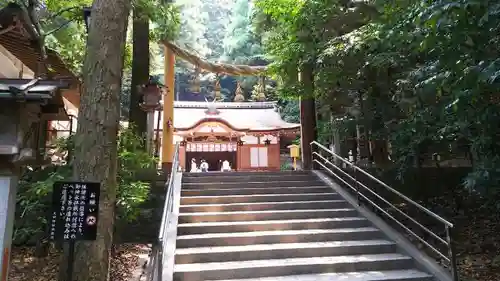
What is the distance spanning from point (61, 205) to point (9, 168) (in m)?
1.07

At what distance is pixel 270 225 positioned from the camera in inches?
255

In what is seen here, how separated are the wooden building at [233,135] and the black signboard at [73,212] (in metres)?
14.3

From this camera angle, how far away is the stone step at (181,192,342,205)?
23.7ft

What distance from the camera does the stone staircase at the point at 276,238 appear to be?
5219 millimetres

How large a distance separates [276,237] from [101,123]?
351cm

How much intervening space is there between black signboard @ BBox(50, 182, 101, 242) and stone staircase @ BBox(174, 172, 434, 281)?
69.3 inches

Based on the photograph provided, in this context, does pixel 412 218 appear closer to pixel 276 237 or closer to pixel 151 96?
pixel 276 237

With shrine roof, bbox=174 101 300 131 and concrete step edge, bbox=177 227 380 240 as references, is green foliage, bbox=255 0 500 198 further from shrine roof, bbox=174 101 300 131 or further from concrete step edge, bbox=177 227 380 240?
shrine roof, bbox=174 101 300 131

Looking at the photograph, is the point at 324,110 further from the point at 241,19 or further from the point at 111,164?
the point at 241,19

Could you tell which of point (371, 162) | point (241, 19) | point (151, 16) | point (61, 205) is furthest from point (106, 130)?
point (241, 19)

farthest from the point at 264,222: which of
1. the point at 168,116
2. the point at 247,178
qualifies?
the point at 168,116

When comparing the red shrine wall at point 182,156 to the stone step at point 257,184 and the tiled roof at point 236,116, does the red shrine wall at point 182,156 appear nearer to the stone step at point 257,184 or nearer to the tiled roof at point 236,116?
the tiled roof at point 236,116

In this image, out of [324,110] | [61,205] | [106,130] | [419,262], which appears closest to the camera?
[61,205]

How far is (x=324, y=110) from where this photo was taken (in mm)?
12125
